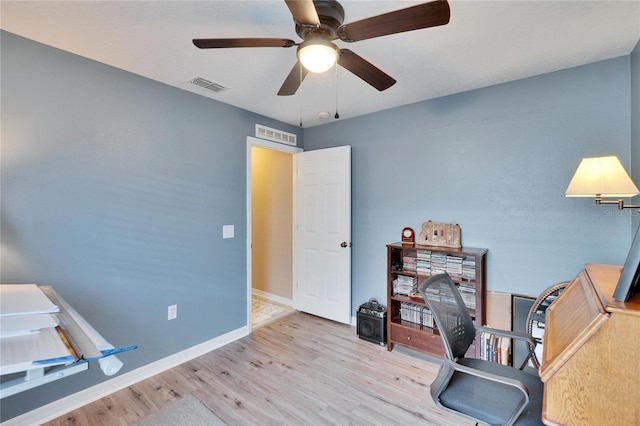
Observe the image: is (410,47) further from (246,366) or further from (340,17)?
Result: (246,366)

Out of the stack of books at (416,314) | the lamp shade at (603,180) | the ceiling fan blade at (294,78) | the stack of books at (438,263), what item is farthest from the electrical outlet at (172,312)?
the lamp shade at (603,180)

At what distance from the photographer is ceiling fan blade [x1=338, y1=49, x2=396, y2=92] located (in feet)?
5.04

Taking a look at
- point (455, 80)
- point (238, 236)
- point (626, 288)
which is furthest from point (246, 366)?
point (455, 80)

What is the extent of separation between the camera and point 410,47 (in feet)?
6.40

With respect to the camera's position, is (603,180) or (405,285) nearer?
(603,180)

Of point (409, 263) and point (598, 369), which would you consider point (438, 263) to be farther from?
point (598, 369)

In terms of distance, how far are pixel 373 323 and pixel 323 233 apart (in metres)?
1.21

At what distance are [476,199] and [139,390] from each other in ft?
10.9

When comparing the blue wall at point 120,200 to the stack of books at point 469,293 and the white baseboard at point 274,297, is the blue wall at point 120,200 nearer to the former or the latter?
the white baseboard at point 274,297

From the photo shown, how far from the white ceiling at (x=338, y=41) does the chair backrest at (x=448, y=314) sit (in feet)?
5.13

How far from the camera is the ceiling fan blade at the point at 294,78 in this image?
169 centimetres

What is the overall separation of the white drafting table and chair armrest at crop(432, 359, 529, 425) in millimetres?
1337

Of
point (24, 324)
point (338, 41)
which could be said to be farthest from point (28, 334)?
point (338, 41)

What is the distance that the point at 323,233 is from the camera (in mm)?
3568
